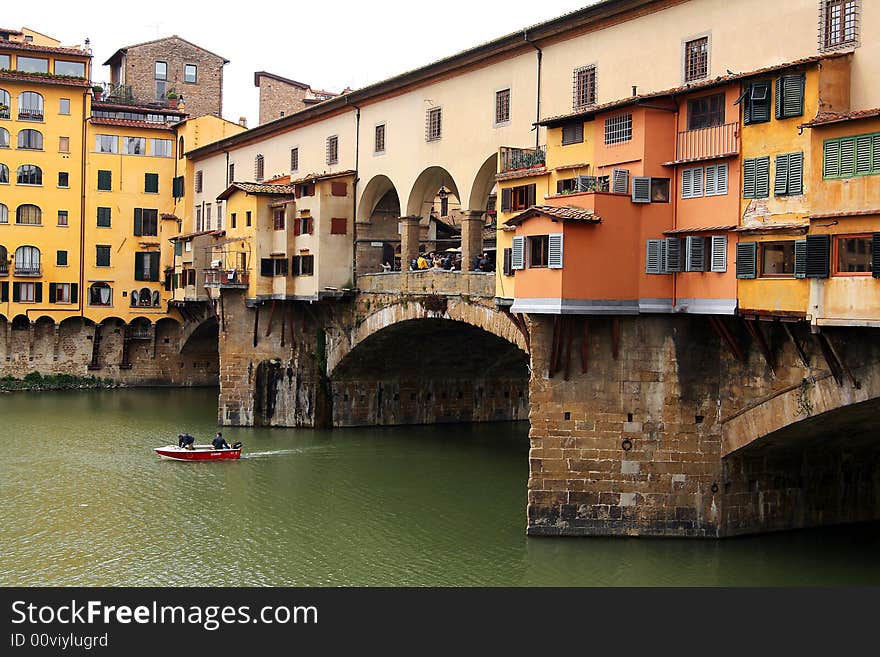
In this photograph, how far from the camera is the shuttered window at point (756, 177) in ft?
76.5

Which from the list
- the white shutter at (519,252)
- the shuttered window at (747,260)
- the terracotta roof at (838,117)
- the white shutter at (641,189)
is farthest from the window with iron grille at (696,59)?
the white shutter at (519,252)

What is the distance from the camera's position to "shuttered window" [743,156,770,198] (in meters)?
23.3

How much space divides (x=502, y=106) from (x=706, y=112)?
10466 mm

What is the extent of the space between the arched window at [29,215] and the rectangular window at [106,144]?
4.82 meters

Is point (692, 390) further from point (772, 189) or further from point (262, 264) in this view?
point (262, 264)

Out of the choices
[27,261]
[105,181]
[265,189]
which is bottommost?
[27,261]

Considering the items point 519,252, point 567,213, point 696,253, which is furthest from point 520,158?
point 696,253

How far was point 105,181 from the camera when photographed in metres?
65.4

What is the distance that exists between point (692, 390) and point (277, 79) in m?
46.7

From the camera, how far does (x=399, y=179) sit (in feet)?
133

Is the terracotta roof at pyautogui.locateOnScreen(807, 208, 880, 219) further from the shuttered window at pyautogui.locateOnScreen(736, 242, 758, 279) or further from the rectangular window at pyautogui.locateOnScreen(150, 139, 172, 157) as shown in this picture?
the rectangular window at pyautogui.locateOnScreen(150, 139, 172, 157)

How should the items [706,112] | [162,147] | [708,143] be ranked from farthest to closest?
[162,147] → [706,112] → [708,143]

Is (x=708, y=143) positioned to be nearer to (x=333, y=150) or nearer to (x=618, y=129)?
(x=618, y=129)

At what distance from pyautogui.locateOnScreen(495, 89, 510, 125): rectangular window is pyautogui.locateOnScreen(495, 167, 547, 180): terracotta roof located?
3.01m
